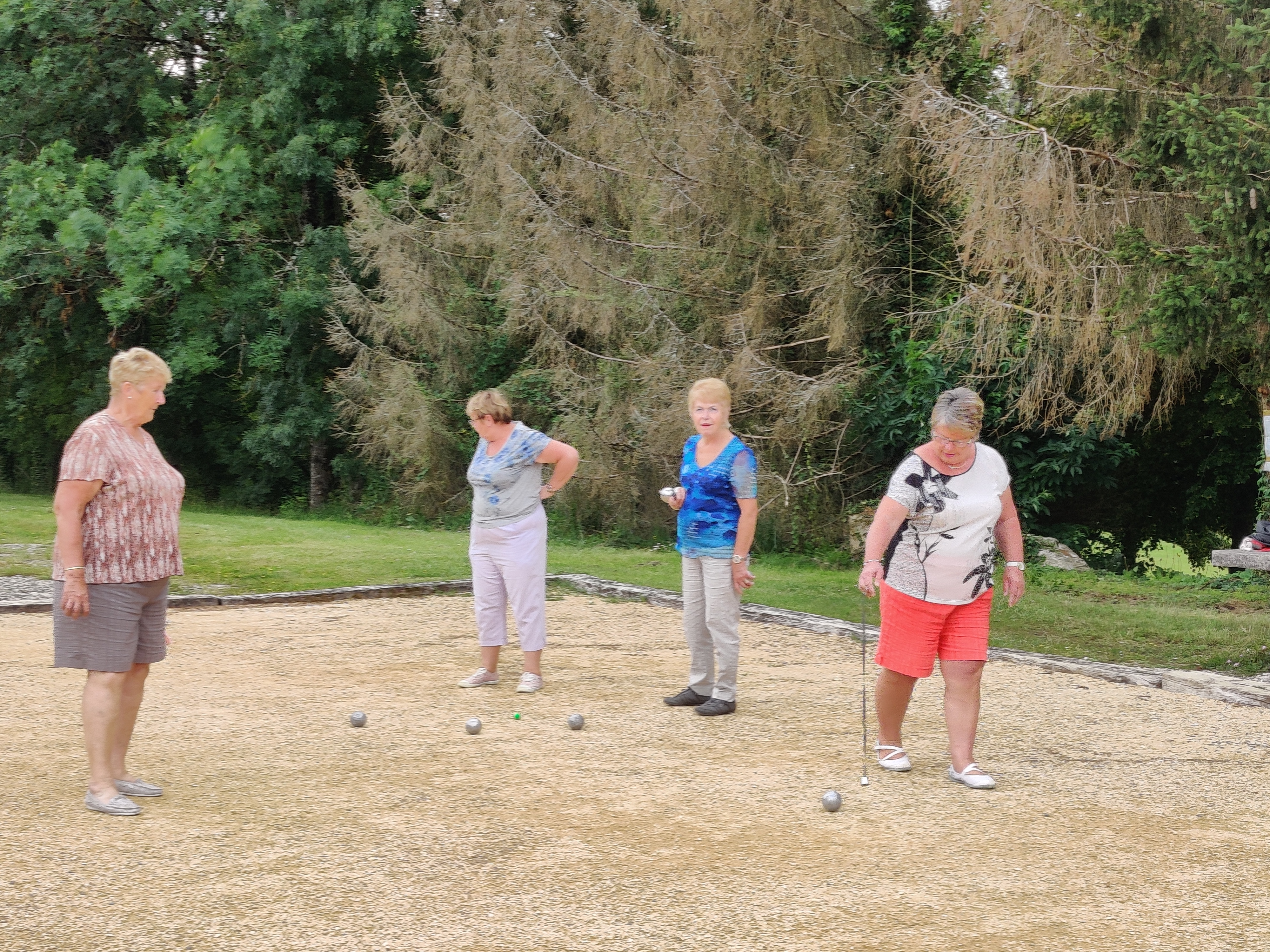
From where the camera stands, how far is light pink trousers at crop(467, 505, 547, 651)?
700cm

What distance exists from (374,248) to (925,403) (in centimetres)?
1031

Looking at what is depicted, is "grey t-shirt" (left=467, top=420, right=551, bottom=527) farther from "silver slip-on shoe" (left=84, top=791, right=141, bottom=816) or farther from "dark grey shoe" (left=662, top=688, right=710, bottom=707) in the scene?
"silver slip-on shoe" (left=84, top=791, right=141, bottom=816)

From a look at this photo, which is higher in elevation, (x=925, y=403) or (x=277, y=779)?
(x=925, y=403)

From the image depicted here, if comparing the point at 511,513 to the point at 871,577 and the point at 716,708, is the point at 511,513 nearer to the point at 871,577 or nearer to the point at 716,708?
the point at 716,708

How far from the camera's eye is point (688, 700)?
688cm

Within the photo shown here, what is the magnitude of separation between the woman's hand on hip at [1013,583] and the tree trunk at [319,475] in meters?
19.5

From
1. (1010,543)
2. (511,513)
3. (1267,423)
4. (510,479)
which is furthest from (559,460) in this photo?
(1267,423)

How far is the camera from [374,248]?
21078 millimetres

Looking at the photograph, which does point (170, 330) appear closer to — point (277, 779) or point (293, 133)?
point (293, 133)

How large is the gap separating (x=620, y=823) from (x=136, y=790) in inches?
76.7

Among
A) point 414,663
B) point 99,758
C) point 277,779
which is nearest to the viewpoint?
point 99,758

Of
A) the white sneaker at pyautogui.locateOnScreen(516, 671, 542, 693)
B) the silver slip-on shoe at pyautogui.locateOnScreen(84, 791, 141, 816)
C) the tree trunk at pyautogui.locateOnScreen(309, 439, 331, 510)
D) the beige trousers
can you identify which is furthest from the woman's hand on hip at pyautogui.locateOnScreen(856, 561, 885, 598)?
the tree trunk at pyautogui.locateOnScreen(309, 439, 331, 510)

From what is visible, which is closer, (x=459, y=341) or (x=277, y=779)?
(x=277, y=779)

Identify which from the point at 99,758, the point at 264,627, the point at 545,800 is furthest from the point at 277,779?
the point at 264,627
